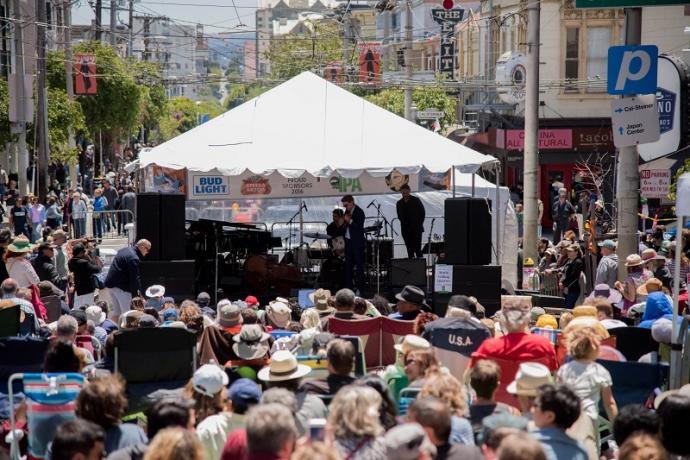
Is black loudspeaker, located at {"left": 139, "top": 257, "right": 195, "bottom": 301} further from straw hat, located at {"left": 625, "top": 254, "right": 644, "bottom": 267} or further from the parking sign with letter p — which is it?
the parking sign with letter p

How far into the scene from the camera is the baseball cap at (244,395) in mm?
7008

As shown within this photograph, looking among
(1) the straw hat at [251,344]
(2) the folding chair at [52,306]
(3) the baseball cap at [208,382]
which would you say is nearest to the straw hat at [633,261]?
(1) the straw hat at [251,344]

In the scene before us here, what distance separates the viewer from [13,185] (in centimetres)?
3669

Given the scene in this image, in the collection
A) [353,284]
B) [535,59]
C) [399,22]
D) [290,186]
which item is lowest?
[353,284]

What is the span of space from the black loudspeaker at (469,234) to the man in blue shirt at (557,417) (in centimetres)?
1017

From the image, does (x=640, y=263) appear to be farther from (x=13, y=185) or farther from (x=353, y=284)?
(x=13, y=185)

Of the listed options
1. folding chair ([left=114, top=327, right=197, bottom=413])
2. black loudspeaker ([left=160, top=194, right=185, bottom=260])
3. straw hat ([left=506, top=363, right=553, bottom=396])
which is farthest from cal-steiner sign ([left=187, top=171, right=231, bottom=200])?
straw hat ([left=506, top=363, right=553, bottom=396])

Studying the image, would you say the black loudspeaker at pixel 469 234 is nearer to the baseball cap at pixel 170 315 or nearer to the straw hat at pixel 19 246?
the straw hat at pixel 19 246

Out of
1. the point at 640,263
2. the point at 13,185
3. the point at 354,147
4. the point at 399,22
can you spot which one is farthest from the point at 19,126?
the point at 399,22

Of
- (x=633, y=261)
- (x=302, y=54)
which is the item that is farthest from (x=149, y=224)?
(x=302, y=54)

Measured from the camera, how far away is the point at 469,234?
16516 millimetres

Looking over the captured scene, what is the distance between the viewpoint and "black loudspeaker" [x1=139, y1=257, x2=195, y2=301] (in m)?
16.5

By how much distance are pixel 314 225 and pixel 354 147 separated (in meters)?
7.15

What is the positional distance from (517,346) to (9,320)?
5.04 metres
